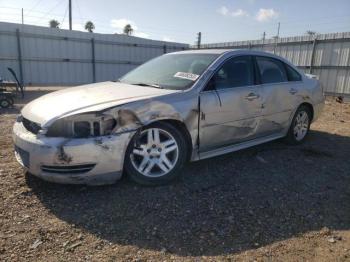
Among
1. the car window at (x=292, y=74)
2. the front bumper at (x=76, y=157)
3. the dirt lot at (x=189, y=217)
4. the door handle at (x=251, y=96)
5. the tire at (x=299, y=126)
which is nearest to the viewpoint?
the dirt lot at (x=189, y=217)

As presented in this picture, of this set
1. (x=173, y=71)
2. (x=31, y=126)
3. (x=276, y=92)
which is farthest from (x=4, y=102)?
(x=276, y=92)

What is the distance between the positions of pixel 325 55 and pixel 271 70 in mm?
9588

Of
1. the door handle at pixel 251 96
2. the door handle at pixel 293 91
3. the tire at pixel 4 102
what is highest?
the door handle at pixel 293 91

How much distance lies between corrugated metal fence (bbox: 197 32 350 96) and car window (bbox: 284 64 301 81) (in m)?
7.72

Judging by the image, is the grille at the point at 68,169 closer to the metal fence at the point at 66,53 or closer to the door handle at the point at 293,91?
the door handle at the point at 293,91

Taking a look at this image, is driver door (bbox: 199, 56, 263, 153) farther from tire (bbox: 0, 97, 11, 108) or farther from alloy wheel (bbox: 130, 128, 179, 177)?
tire (bbox: 0, 97, 11, 108)

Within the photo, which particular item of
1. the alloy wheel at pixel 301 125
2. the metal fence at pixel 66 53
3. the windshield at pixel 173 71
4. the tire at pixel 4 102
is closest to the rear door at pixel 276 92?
the alloy wheel at pixel 301 125

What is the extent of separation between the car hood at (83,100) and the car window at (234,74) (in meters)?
0.67

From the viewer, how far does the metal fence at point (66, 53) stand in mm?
14203

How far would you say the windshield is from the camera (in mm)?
3729

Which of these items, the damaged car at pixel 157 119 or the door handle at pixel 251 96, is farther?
the door handle at pixel 251 96

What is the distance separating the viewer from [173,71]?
4031mm

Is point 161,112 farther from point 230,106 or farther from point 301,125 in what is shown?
point 301,125

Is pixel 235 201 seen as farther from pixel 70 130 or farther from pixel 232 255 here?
pixel 70 130
